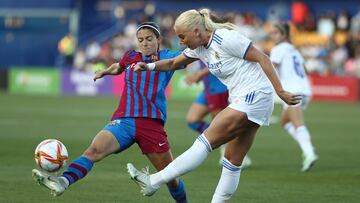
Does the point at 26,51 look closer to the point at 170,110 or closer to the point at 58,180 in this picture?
the point at 170,110

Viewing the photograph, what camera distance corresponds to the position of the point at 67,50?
141 ft

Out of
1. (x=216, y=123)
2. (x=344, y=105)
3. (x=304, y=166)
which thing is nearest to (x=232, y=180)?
(x=216, y=123)

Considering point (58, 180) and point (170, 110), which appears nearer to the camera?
point (58, 180)

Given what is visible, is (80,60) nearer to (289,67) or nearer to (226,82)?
(289,67)

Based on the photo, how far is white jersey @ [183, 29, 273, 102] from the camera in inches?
321

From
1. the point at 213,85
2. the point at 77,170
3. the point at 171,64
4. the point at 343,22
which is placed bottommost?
the point at 343,22

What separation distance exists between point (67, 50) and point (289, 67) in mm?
29584

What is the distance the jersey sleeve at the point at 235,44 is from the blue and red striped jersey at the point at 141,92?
1.08 metres

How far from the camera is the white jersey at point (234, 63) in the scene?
26.8ft

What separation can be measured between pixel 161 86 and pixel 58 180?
1.69 meters

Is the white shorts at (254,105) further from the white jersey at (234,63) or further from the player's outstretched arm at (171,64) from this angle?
the player's outstretched arm at (171,64)

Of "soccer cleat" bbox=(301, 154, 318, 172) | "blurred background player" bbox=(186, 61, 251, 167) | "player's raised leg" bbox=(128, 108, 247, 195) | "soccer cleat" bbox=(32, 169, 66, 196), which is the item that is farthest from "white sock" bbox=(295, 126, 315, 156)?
"soccer cleat" bbox=(32, 169, 66, 196)

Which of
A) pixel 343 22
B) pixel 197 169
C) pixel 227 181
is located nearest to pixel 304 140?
pixel 197 169

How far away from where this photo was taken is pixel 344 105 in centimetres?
3162
